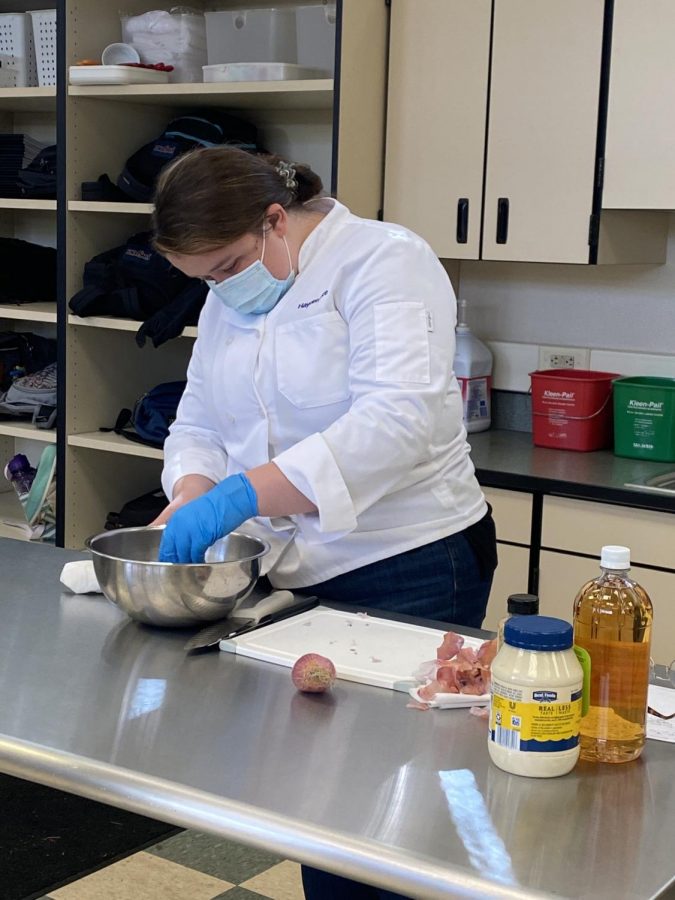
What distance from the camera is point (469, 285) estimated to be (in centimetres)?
335

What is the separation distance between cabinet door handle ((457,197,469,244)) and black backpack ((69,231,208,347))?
2.26 feet

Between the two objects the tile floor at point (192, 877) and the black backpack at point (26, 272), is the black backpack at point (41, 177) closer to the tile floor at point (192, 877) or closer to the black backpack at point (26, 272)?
the black backpack at point (26, 272)

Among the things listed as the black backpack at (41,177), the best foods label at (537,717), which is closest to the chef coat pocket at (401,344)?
the best foods label at (537,717)

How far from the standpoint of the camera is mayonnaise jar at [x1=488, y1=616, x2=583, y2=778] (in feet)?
3.55

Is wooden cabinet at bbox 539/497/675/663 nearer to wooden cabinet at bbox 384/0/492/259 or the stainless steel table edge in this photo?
wooden cabinet at bbox 384/0/492/259

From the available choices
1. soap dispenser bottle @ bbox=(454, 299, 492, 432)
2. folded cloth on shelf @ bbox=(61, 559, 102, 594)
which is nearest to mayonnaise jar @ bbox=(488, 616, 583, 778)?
folded cloth on shelf @ bbox=(61, 559, 102, 594)

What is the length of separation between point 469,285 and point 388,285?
1.79 meters

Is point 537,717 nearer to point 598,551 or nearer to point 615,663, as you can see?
→ point 615,663

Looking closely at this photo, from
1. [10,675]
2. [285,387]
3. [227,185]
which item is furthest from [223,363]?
[10,675]

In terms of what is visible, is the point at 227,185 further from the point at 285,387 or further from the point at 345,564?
the point at 345,564

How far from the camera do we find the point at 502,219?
2900mm

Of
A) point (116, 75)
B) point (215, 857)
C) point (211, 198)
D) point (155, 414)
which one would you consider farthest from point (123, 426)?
point (211, 198)

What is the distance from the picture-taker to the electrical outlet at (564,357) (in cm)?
315

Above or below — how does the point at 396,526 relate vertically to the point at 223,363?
below
